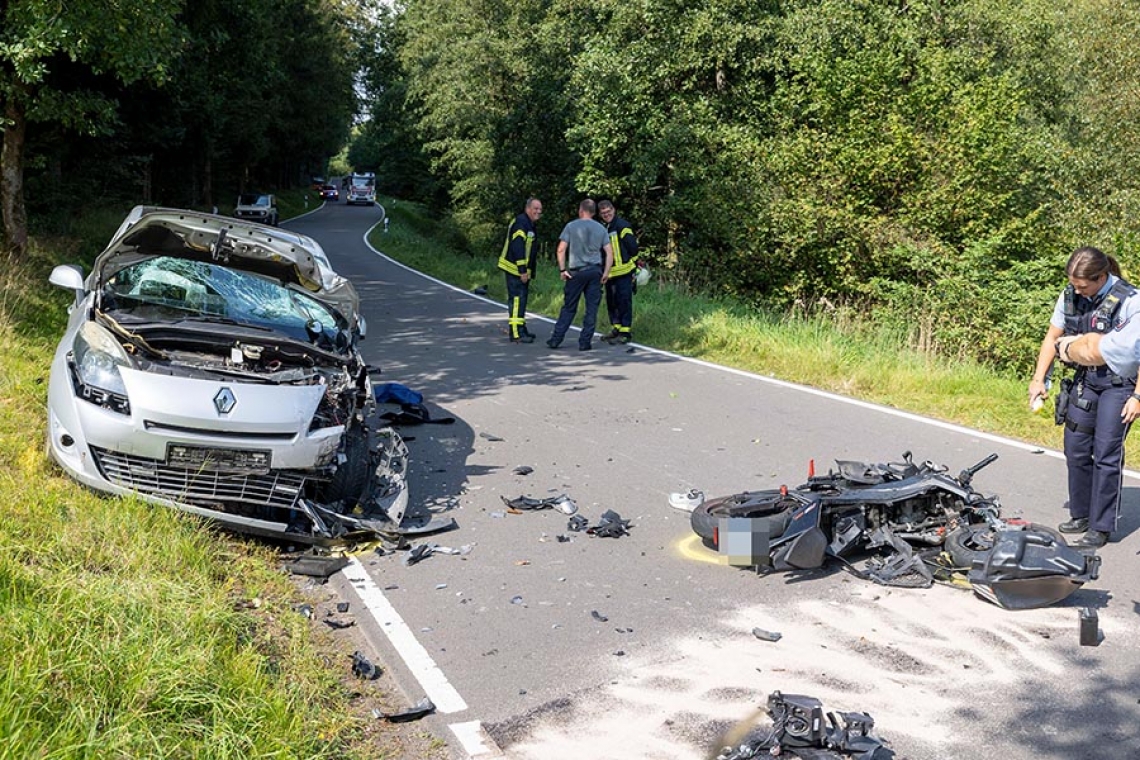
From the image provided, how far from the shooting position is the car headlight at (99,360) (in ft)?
18.1

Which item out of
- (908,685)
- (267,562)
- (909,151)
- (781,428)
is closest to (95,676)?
(267,562)

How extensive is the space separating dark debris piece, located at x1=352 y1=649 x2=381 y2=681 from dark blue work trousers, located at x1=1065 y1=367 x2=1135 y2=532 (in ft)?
13.9

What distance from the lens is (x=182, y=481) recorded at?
5465 millimetres

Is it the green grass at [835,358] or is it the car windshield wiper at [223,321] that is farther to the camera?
the green grass at [835,358]

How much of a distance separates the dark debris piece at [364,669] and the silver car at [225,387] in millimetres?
1425

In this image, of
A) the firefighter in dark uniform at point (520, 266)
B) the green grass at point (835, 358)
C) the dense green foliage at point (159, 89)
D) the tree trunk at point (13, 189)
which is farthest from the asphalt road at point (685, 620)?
the tree trunk at point (13, 189)

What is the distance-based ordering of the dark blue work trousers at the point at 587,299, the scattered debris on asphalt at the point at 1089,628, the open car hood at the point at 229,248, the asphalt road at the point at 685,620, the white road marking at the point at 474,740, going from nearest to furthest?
1. the white road marking at the point at 474,740
2. the asphalt road at the point at 685,620
3. the scattered debris on asphalt at the point at 1089,628
4. the open car hood at the point at 229,248
5. the dark blue work trousers at the point at 587,299

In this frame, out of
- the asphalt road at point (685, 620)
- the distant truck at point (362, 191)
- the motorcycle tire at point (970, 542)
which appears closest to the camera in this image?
the asphalt road at point (685, 620)

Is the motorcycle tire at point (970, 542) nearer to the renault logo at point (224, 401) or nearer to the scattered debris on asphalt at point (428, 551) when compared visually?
the scattered debris on asphalt at point (428, 551)

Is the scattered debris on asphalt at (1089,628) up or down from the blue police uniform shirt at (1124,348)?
down

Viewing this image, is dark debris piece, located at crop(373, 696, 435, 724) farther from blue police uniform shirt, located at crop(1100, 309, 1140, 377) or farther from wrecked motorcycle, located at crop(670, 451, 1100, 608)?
blue police uniform shirt, located at crop(1100, 309, 1140, 377)

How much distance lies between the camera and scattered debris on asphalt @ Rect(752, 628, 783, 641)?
15.1 ft

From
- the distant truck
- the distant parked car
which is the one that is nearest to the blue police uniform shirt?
the distant parked car

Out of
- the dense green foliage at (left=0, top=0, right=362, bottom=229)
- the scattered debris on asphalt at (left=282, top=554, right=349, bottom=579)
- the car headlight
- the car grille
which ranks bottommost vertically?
the scattered debris on asphalt at (left=282, top=554, right=349, bottom=579)
